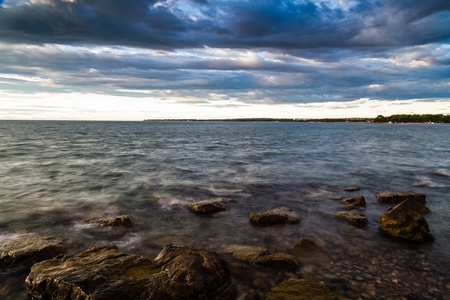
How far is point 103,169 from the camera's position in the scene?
2208cm

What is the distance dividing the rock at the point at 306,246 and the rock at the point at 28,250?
7.04 metres

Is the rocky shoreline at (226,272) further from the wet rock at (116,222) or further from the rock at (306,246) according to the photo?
the wet rock at (116,222)

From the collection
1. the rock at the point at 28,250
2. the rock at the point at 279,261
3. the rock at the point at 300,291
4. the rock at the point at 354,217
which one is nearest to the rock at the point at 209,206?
the rock at the point at 279,261

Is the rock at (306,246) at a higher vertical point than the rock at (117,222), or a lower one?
higher

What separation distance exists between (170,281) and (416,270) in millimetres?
6326

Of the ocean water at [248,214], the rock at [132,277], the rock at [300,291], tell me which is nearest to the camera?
the rock at [132,277]

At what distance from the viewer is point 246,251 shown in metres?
7.67

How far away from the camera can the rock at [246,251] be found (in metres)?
7.31

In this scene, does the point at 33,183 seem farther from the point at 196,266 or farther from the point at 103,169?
the point at 196,266

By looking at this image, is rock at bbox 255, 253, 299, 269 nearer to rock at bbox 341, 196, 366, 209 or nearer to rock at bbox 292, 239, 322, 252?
rock at bbox 292, 239, 322, 252

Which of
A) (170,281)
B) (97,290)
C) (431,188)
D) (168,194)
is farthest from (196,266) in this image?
(431,188)

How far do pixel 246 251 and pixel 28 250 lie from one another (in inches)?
236

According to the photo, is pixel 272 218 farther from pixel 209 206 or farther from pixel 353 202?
pixel 353 202

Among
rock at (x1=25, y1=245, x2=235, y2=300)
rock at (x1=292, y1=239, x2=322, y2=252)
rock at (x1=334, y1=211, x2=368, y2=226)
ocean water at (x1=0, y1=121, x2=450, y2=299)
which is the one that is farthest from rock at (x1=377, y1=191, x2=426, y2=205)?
rock at (x1=25, y1=245, x2=235, y2=300)
